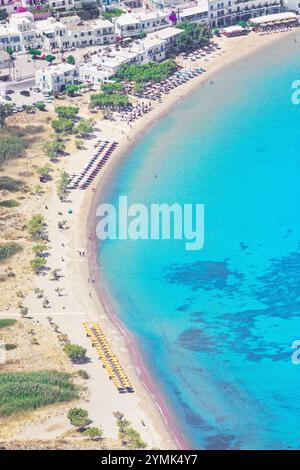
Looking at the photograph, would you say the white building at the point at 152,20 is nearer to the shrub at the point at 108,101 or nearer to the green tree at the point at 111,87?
the green tree at the point at 111,87

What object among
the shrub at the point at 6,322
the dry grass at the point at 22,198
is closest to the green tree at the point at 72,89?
the dry grass at the point at 22,198

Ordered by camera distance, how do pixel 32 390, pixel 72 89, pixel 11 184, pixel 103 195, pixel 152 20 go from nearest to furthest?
pixel 32 390, pixel 11 184, pixel 103 195, pixel 72 89, pixel 152 20

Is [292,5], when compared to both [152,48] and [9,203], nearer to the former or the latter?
[152,48]

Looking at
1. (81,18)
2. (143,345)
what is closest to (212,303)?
(143,345)

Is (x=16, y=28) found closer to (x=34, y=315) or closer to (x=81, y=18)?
(x=81, y=18)

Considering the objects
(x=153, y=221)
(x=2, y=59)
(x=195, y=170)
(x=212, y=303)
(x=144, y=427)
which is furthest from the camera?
(x=2, y=59)

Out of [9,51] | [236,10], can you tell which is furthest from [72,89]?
[236,10]

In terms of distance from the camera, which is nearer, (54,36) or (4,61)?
(4,61)
